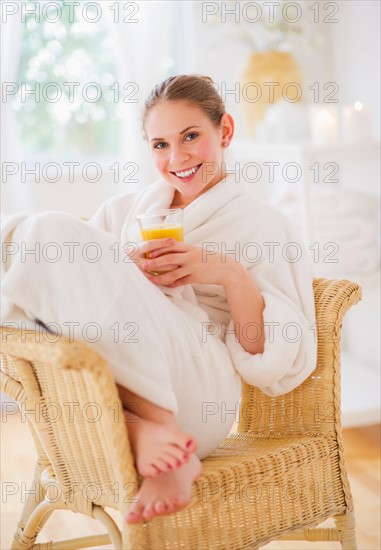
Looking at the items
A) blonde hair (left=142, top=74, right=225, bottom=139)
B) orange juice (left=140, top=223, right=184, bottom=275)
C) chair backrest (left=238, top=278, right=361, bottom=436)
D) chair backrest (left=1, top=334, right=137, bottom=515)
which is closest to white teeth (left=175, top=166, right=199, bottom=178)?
blonde hair (left=142, top=74, right=225, bottom=139)

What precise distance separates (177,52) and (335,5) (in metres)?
0.73

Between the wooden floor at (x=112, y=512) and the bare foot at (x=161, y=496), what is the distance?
0.80 meters

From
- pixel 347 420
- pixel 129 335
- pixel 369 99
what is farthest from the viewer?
pixel 369 99

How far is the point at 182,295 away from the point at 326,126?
1219 mm

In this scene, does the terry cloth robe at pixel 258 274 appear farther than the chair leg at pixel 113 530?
Yes

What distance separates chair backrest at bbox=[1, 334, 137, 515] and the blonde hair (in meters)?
0.64

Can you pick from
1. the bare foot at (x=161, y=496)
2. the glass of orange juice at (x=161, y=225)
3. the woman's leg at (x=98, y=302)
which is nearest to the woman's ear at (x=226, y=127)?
the glass of orange juice at (x=161, y=225)

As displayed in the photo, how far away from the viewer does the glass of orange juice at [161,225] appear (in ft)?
5.43

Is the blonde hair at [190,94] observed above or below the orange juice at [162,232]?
above

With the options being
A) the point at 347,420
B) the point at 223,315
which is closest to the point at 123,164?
the point at 347,420

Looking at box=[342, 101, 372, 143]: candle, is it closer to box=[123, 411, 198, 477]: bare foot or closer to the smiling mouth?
the smiling mouth

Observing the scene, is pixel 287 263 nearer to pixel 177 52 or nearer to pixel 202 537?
pixel 202 537

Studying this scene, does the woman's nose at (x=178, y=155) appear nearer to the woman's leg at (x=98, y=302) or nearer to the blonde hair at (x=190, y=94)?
the blonde hair at (x=190, y=94)

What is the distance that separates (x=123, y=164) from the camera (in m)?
3.33
